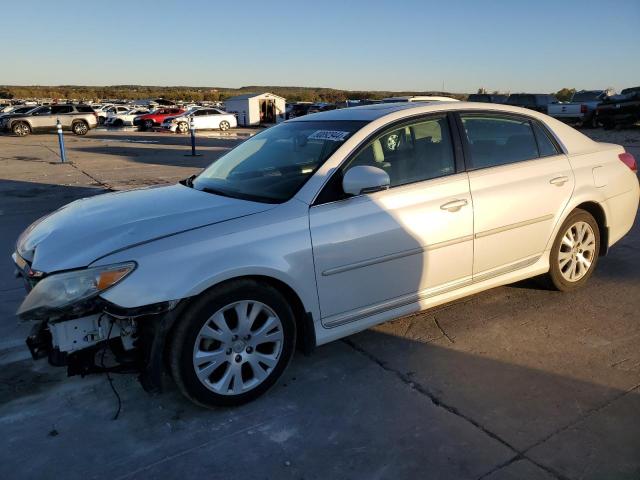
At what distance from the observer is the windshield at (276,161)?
11.2ft

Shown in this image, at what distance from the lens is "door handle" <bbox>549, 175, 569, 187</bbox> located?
13.7 feet

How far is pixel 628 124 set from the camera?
24.7 meters

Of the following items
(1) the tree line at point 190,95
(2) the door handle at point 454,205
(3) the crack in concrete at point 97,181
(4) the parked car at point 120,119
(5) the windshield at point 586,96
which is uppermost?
(1) the tree line at point 190,95

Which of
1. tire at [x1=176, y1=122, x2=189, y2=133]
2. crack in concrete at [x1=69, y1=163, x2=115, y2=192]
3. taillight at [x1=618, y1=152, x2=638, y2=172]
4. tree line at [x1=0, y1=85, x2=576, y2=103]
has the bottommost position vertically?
crack in concrete at [x1=69, y1=163, x2=115, y2=192]

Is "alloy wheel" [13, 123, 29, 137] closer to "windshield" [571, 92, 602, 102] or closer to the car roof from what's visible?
the car roof

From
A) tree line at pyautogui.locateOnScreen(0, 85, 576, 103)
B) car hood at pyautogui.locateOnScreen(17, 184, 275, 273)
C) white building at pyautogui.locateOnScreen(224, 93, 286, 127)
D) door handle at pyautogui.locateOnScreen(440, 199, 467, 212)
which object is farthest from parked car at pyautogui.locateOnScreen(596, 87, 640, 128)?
tree line at pyautogui.locateOnScreen(0, 85, 576, 103)

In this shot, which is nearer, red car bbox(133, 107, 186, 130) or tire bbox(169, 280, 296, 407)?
tire bbox(169, 280, 296, 407)

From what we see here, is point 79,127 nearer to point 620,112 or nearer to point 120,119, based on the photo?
point 120,119

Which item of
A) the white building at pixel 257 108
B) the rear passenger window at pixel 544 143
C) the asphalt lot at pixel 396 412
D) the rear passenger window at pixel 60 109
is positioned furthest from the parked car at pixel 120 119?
the rear passenger window at pixel 544 143

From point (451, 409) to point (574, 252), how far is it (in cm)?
227

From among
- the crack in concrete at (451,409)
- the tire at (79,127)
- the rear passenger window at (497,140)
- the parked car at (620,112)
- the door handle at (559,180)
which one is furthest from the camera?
the tire at (79,127)

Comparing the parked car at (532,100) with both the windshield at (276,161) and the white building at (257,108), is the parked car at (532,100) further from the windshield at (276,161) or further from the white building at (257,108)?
the windshield at (276,161)

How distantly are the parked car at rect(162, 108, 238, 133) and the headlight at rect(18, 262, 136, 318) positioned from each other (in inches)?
1220

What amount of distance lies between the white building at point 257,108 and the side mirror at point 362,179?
36.6 meters
